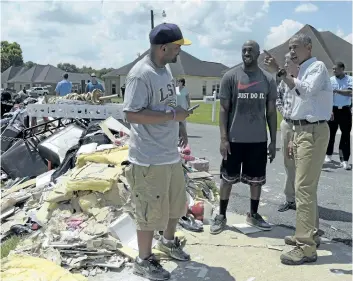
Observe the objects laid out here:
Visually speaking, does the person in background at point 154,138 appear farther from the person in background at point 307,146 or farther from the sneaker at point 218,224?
the sneaker at point 218,224

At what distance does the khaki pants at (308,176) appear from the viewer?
151 inches

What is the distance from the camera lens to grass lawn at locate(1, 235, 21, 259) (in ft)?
13.7

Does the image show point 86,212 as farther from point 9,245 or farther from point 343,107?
point 343,107

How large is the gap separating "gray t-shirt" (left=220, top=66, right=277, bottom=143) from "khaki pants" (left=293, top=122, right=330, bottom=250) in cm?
72

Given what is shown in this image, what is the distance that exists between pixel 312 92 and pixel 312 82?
9cm

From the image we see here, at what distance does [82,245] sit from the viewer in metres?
3.97

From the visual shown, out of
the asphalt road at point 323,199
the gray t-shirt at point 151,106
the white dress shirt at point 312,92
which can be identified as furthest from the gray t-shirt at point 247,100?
the asphalt road at point 323,199

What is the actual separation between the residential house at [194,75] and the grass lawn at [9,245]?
50294 millimetres

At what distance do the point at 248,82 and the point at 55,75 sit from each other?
76478 mm

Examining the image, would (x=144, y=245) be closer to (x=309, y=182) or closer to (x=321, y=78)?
(x=309, y=182)

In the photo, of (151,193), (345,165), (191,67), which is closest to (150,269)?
(151,193)

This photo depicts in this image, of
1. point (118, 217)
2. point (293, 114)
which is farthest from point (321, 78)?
point (118, 217)

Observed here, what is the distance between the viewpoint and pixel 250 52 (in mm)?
4434

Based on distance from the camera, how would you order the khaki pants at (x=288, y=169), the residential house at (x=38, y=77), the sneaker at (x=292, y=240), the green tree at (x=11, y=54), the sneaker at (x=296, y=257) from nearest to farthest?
the sneaker at (x=296, y=257) → the sneaker at (x=292, y=240) → the khaki pants at (x=288, y=169) → the residential house at (x=38, y=77) → the green tree at (x=11, y=54)
